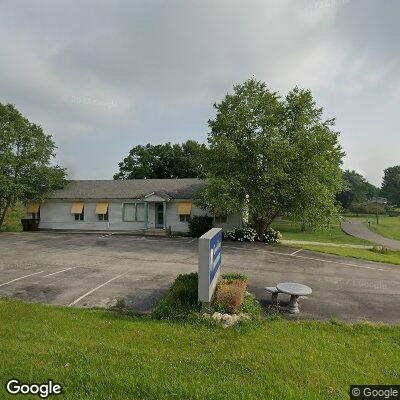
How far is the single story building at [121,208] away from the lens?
29.0m

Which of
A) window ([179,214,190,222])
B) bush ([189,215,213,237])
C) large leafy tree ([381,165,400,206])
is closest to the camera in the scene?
bush ([189,215,213,237])

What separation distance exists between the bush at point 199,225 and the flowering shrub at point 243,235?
7.30 feet

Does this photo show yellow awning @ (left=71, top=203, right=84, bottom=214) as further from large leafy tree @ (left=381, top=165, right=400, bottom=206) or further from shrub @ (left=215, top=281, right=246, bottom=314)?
large leafy tree @ (left=381, top=165, right=400, bottom=206)

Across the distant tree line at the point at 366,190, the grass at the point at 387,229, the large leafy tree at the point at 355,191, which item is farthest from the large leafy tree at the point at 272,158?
the distant tree line at the point at 366,190

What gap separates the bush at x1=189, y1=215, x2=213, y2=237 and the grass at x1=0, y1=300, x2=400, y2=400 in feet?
60.7

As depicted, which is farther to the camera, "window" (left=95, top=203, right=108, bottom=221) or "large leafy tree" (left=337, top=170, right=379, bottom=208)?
"large leafy tree" (left=337, top=170, right=379, bottom=208)

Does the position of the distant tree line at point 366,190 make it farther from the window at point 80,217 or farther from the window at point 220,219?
the window at point 80,217

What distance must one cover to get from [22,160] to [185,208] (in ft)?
48.5

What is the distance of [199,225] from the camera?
88.0 ft

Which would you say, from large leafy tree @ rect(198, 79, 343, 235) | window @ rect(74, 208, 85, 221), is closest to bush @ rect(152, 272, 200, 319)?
large leafy tree @ rect(198, 79, 343, 235)

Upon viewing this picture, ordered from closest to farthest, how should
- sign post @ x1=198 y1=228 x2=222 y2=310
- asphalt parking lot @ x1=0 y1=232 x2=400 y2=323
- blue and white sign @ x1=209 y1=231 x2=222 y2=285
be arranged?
sign post @ x1=198 y1=228 x2=222 y2=310, blue and white sign @ x1=209 y1=231 x2=222 y2=285, asphalt parking lot @ x1=0 y1=232 x2=400 y2=323

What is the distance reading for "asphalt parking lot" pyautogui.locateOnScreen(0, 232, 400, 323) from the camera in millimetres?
10359

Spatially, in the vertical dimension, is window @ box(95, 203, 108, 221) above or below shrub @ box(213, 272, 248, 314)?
above

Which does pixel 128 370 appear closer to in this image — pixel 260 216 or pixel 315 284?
pixel 315 284
